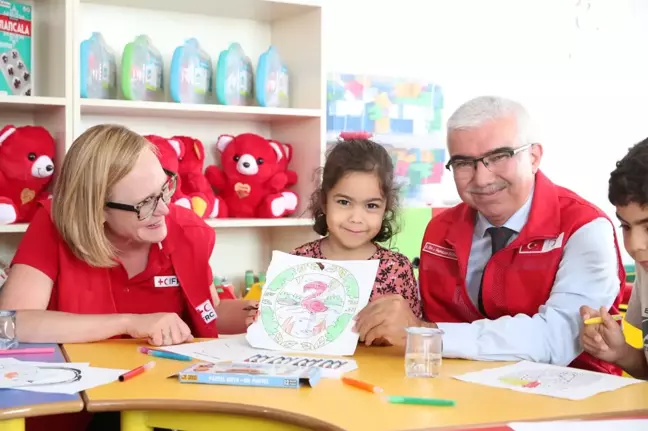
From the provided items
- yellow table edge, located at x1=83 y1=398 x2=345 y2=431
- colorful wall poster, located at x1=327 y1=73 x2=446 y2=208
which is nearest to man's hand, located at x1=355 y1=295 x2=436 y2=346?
yellow table edge, located at x1=83 y1=398 x2=345 y2=431

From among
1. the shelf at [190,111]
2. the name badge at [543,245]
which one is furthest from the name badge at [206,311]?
the shelf at [190,111]

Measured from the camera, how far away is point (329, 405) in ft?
4.70

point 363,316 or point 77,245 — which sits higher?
point 77,245

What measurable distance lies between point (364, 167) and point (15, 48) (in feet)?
4.90

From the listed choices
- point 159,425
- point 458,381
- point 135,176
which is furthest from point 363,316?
point 135,176

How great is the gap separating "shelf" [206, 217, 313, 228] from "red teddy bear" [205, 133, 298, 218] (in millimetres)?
53

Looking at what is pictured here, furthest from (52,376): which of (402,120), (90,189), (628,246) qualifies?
(402,120)

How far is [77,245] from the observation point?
2121 millimetres

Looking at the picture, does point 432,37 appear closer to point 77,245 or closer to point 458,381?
point 77,245

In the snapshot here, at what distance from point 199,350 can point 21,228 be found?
1.32m

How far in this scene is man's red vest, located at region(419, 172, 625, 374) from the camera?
198cm

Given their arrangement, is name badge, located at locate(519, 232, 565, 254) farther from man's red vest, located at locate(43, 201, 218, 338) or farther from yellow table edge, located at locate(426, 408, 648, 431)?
man's red vest, located at locate(43, 201, 218, 338)

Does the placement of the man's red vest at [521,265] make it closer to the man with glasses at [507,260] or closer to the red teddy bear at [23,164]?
the man with glasses at [507,260]

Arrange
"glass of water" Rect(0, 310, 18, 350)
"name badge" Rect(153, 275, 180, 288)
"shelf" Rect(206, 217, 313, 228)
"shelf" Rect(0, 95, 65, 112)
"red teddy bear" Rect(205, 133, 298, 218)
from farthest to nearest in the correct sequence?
"red teddy bear" Rect(205, 133, 298, 218)
"shelf" Rect(206, 217, 313, 228)
"shelf" Rect(0, 95, 65, 112)
"name badge" Rect(153, 275, 180, 288)
"glass of water" Rect(0, 310, 18, 350)
